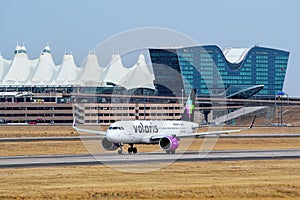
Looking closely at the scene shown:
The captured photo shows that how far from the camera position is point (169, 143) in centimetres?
7044

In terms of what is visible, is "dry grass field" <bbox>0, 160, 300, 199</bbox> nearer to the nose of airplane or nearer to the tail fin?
the nose of airplane

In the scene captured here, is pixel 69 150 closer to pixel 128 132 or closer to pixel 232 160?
pixel 128 132

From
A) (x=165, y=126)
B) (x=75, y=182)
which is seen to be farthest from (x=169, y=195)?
(x=165, y=126)

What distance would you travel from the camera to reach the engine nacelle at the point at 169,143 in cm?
7006

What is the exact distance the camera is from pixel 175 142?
70500 mm

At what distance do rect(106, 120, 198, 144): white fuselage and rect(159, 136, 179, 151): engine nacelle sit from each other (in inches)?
52.6

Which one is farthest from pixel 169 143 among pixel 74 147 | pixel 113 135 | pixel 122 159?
pixel 74 147

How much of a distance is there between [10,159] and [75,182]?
20.6m

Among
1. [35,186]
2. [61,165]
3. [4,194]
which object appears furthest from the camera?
[61,165]

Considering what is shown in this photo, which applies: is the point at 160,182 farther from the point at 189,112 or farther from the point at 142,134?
the point at 189,112

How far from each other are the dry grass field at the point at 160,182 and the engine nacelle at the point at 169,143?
1454 cm

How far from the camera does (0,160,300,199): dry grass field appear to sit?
39.2 meters

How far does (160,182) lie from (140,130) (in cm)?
2729

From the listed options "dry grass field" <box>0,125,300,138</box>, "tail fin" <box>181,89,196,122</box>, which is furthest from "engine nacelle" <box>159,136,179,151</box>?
"dry grass field" <box>0,125,300,138</box>
